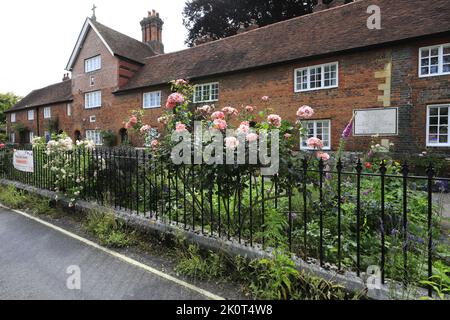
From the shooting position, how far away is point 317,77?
13797 millimetres

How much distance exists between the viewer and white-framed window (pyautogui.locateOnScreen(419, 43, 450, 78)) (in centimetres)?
1073

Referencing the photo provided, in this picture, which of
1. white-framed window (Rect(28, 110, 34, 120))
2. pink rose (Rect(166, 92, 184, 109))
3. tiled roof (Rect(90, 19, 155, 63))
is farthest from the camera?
white-framed window (Rect(28, 110, 34, 120))

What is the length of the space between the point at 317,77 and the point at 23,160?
42.4ft

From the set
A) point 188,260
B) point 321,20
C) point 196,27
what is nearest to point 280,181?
point 188,260

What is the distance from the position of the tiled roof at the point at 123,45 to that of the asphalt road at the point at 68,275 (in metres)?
21.7

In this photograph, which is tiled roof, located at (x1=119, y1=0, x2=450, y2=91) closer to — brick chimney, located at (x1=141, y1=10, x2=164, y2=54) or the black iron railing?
the black iron railing

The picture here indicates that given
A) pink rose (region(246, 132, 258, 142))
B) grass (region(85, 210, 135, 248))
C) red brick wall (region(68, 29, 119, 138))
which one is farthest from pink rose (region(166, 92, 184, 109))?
red brick wall (region(68, 29, 119, 138))

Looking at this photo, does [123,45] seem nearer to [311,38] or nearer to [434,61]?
[311,38]

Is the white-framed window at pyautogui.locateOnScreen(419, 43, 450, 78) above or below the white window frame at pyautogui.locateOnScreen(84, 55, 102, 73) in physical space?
below

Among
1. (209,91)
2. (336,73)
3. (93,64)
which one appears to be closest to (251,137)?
(336,73)

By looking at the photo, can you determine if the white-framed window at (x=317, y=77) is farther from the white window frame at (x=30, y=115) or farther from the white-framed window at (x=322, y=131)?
the white window frame at (x=30, y=115)

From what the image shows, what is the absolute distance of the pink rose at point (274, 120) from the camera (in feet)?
10.6

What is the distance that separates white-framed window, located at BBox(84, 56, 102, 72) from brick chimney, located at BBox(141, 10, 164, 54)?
622 centimetres
